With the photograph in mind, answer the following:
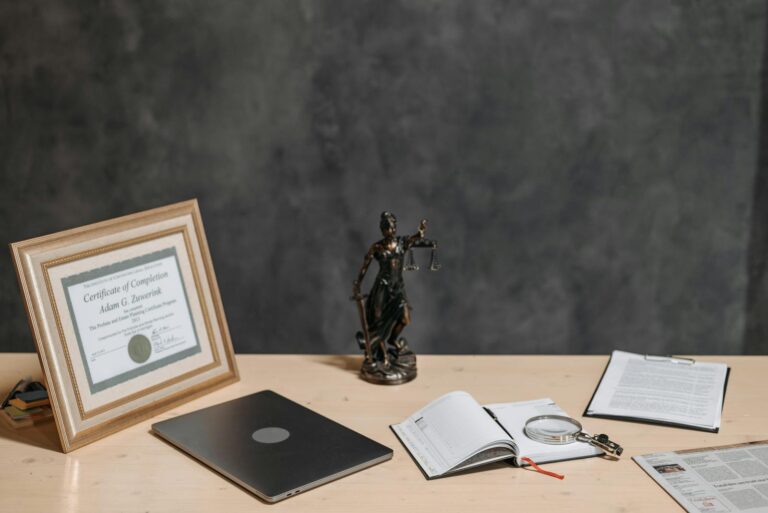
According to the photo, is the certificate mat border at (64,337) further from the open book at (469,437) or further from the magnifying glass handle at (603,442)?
the magnifying glass handle at (603,442)

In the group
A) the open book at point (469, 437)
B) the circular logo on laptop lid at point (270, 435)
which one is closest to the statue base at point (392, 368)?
Result: the open book at point (469, 437)

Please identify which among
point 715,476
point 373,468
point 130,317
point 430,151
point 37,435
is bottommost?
point 715,476

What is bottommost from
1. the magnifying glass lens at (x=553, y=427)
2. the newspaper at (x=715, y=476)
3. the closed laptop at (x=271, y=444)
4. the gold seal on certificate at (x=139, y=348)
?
the newspaper at (x=715, y=476)

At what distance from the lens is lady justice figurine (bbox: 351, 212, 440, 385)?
1736mm

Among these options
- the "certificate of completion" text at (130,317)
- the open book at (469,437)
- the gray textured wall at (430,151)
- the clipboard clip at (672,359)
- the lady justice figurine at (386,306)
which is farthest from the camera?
the gray textured wall at (430,151)

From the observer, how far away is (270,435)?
1.51 meters

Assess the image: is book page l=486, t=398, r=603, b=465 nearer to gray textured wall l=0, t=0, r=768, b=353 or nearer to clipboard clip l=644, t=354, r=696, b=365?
clipboard clip l=644, t=354, r=696, b=365

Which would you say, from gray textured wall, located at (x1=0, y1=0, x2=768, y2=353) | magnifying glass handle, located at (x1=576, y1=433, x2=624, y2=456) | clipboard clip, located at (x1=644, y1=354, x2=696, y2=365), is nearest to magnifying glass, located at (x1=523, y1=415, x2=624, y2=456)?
magnifying glass handle, located at (x1=576, y1=433, x2=624, y2=456)

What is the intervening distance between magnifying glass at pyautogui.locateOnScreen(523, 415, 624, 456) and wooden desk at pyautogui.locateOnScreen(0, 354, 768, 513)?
3cm

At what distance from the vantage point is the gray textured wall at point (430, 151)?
7.80 ft

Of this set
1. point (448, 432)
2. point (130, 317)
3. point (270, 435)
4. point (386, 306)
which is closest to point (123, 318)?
point (130, 317)

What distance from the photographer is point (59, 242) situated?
4.89 feet

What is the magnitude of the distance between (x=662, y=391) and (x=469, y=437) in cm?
47

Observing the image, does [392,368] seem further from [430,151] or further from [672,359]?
[430,151]
